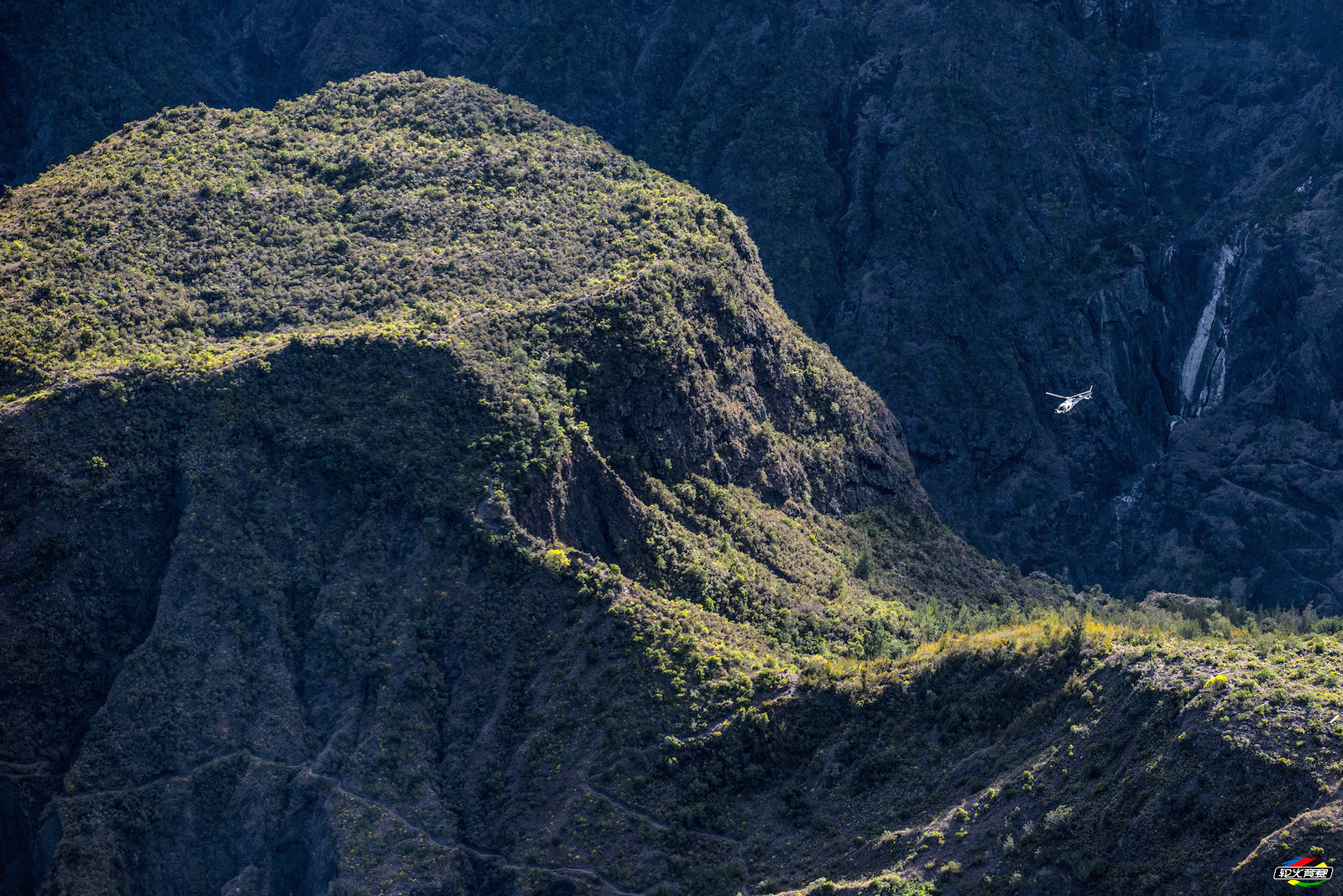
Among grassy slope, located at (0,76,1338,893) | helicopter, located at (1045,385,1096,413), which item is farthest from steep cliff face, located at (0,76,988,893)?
helicopter, located at (1045,385,1096,413)

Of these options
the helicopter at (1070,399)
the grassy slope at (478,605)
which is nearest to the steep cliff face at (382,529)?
the grassy slope at (478,605)

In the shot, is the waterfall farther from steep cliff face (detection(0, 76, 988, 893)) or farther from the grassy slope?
the grassy slope

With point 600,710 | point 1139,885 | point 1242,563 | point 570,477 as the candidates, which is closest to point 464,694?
point 600,710

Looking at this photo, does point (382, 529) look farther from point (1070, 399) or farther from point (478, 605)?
point (1070, 399)

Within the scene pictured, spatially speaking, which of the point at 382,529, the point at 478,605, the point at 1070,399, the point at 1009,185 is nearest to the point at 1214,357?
the point at 1070,399

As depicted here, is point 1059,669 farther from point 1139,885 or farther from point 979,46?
point 979,46

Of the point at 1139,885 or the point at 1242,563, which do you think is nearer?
the point at 1139,885
